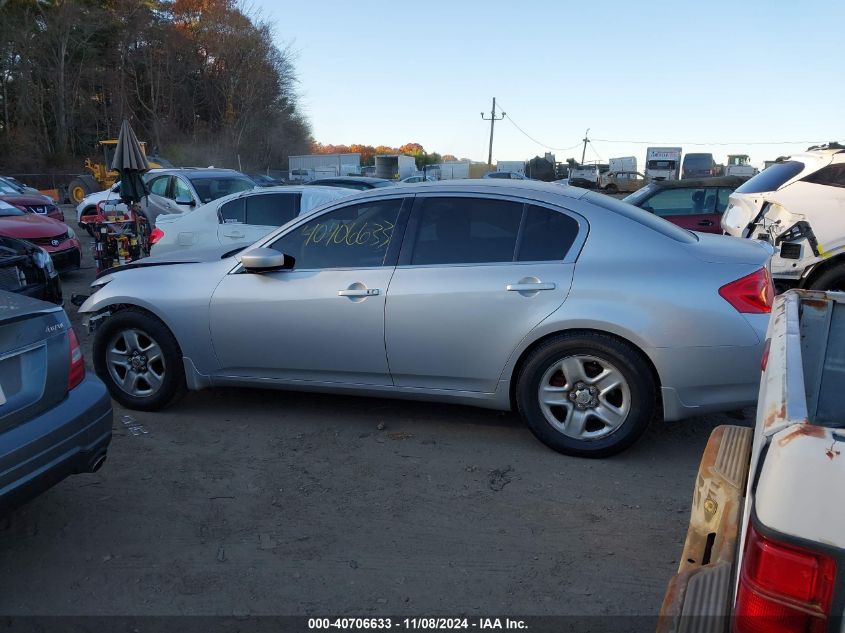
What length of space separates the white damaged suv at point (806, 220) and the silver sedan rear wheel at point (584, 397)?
3870mm

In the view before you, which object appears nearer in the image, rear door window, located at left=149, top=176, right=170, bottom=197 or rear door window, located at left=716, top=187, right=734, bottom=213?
rear door window, located at left=716, top=187, right=734, bottom=213

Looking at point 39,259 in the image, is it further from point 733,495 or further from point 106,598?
point 733,495

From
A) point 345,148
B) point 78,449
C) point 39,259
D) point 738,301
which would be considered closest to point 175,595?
point 78,449

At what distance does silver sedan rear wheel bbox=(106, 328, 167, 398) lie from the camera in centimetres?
484

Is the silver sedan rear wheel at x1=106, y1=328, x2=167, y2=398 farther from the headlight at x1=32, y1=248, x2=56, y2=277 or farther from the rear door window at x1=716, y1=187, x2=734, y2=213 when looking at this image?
the rear door window at x1=716, y1=187, x2=734, y2=213

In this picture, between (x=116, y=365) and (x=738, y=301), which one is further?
(x=116, y=365)

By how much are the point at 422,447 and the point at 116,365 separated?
235 cm

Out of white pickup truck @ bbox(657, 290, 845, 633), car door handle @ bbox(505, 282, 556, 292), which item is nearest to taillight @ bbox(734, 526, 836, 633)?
white pickup truck @ bbox(657, 290, 845, 633)

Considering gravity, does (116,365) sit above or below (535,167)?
below

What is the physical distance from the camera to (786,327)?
6.79ft

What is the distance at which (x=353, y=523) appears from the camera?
343cm

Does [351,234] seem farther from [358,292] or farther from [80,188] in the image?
[80,188]

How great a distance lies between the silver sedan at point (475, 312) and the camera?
384 centimetres

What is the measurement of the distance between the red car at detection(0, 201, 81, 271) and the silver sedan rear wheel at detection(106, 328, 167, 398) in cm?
555
